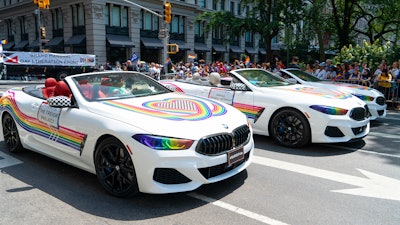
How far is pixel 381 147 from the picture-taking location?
6812 millimetres

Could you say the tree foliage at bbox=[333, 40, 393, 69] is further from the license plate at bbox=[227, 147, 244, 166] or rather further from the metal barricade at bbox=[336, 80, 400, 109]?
the license plate at bbox=[227, 147, 244, 166]

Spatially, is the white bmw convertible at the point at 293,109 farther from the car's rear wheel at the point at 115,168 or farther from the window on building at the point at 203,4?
the window on building at the point at 203,4

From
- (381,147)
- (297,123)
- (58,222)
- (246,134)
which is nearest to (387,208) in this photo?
(246,134)

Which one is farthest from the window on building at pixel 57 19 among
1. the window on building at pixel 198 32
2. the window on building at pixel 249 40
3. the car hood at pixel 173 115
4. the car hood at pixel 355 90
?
the car hood at pixel 173 115

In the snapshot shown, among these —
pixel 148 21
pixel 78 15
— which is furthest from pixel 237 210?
pixel 148 21

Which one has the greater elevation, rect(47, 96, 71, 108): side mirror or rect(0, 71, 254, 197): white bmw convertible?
rect(47, 96, 71, 108): side mirror

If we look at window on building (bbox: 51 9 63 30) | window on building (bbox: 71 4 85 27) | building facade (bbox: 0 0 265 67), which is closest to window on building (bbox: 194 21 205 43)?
building facade (bbox: 0 0 265 67)

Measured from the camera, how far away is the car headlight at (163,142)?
382cm

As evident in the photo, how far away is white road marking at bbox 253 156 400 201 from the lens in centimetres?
448

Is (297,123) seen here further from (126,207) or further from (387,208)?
(126,207)

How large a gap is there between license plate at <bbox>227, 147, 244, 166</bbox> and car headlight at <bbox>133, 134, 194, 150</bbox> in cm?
58

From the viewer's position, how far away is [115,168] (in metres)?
4.21

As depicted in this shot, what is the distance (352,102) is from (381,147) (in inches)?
42.8

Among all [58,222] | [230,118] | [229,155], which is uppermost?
[230,118]
